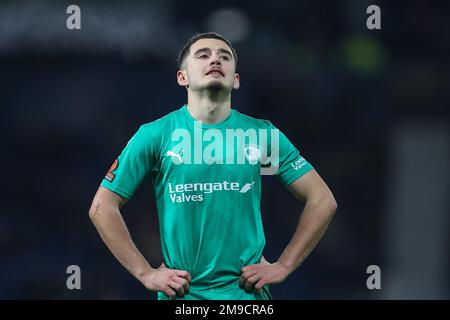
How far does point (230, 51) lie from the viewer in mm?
4676

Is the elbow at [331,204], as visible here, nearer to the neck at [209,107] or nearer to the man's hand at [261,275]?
the man's hand at [261,275]

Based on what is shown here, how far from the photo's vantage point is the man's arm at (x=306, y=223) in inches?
182

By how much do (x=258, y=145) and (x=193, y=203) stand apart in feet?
1.68

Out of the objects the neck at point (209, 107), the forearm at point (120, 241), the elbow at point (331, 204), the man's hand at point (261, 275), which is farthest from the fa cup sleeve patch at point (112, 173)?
the elbow at point (331, 204)

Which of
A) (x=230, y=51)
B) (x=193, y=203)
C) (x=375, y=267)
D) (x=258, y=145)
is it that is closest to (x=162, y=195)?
(x=193, y=203)

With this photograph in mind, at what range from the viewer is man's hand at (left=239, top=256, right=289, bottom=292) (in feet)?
14.8

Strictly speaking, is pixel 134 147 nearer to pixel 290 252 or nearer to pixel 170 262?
pixel 170 262

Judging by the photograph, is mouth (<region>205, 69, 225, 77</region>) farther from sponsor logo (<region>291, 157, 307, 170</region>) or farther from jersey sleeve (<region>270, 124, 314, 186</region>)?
sponsor logo (<region>291, 157, 307, 170</region>)

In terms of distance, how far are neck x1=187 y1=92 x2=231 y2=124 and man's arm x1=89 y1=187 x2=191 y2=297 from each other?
0.64 meters

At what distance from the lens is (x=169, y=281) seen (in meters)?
4.45

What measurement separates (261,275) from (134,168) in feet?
3.02

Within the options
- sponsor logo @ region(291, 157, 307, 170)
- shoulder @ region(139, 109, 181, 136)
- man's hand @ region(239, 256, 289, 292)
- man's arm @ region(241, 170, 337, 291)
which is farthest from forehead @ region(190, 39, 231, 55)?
man's hand @ region(239, 256, 289, 292)

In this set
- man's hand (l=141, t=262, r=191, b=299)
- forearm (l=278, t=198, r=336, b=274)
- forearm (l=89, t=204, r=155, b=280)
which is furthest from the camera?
forearm (l=278, t=198, r=336, b=274)

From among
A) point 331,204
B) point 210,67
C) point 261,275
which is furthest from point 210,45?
point 261,275
